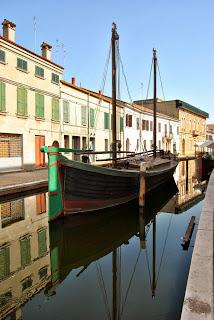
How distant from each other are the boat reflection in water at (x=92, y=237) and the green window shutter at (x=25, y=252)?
1.81ft

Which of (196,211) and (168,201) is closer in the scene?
(196,211)

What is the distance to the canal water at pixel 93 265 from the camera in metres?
4.80

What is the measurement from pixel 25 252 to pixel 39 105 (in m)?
16.2

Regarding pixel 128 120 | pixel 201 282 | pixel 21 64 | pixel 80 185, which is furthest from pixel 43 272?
pixel 128 120

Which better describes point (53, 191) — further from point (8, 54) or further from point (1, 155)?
point (8, 54)

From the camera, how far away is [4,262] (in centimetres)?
654

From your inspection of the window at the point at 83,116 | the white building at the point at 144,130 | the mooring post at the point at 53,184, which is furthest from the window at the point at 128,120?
the mooring post at the point at 53,184

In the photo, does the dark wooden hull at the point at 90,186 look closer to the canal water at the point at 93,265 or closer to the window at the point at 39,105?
the canal water at the point at 93,265

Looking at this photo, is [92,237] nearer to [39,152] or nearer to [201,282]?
[201,282]

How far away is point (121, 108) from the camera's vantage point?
33906 millimetres

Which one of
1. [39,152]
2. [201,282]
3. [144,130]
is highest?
[144,130]

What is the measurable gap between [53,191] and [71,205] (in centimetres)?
90

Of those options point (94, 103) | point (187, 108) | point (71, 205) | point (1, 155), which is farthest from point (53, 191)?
point (187, 108)

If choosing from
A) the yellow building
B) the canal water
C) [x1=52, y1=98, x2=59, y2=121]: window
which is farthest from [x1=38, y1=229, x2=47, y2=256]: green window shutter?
the yellow building
